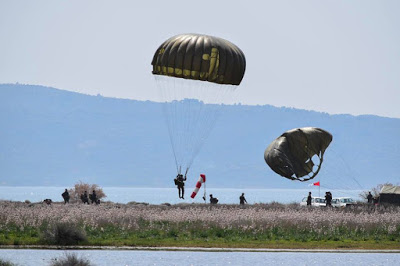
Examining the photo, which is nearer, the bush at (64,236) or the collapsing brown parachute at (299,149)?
the bush at (64,236)

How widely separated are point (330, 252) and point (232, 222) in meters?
6.99

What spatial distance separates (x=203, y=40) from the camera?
4744 centimetres

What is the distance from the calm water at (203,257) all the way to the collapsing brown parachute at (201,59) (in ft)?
32.7

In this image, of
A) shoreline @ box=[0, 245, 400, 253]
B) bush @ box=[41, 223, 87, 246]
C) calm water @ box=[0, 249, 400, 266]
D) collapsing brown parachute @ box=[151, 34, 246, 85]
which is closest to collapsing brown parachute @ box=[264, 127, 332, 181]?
collapsing brown parachute @ box=[151, 34, 246, 85]

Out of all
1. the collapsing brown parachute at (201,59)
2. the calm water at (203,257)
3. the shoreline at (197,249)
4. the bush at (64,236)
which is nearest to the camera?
the calm water at (203,257)

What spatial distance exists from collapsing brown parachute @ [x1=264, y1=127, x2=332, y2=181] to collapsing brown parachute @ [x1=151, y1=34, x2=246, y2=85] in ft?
59.1

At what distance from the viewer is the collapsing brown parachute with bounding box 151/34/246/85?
46812mm

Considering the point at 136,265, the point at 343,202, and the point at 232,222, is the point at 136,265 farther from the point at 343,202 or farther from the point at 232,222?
the point at 343,202

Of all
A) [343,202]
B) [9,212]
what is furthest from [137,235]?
[343,202]

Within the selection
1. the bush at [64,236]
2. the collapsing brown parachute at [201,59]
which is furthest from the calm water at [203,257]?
the collapsing brown parachute at [201,59]

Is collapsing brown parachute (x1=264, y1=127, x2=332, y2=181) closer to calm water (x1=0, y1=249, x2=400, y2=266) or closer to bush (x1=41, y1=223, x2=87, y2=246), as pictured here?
calm water (x1=0, y1=249, x2=400, y2=266)

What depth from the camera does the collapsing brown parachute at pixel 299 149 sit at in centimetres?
6550

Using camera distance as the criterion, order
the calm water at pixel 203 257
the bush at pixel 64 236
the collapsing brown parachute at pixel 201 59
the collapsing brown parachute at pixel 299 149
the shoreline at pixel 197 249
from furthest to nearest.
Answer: the collapsing brown parachute at pixel 299 149 < the collapsing brown parachute at pixel 201 59 < the bush at pixel 64 236 < the shoreline at pixel 197 249 < the calm water at pixel 203 257

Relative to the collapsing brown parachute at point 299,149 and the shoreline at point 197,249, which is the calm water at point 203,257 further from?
the collapsing brown parachute at point 299,149
